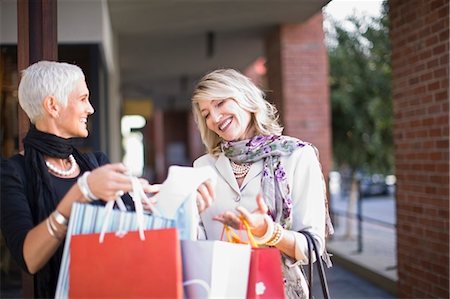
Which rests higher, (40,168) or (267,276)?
(40,168)

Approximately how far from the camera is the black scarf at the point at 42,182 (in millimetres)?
1615

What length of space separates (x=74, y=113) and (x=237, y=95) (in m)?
0.64

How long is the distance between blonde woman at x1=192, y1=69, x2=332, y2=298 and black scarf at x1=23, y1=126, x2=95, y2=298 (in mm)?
550

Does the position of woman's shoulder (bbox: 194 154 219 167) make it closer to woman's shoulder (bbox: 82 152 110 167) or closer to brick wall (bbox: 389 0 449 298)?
woman's shoulder (bbox: 82 152 110 167)

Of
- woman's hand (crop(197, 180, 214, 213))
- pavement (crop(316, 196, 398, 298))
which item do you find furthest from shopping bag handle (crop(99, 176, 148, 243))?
pavement (crop(316, 196, 398, 298))

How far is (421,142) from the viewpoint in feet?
13.5

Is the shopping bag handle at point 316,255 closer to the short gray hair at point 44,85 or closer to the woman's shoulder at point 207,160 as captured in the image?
the woman's shoulder at point 207,160

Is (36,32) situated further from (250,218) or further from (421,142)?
(421,142)

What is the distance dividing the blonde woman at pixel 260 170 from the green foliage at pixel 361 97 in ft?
19.1

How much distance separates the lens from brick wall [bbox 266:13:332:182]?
7023 millimetres

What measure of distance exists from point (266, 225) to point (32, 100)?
2.60 ft

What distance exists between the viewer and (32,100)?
5.34 feet

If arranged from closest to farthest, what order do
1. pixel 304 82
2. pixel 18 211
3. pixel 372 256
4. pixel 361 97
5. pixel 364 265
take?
pixel 18 211 < pixel 364 265 < pixel 372 256 < pixel 304 82 < pixel 361 97

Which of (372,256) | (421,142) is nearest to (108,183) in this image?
(421,142)
